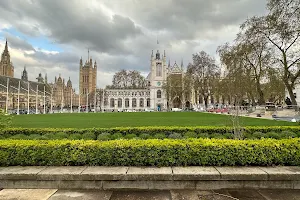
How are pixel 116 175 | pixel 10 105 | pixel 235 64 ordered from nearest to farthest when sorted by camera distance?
pixel 116 175, pixel 235 64, pixel 10 105

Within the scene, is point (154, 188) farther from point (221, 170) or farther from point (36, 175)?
point (36, 175)

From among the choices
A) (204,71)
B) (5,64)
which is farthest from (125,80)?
(5,64)

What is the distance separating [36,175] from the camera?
4.43 meters

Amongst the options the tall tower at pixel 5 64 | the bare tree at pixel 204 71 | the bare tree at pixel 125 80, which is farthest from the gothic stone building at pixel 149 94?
the tall tower at pixel 5 64

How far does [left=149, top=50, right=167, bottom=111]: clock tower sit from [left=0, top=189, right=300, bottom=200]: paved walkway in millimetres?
81990

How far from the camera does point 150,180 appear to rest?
439 cm

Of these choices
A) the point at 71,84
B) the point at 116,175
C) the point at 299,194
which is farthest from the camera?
the point at 71,84

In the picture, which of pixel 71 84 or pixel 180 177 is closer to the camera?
pixel 180 177

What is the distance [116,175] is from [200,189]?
5.98 feet

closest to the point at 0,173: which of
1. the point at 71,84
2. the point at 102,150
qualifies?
the point at 102,150

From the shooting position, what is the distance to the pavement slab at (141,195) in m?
3.95

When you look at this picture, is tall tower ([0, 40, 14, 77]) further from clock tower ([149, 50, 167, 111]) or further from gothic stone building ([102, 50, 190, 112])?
clock tower ([149, 50, 167, 111])

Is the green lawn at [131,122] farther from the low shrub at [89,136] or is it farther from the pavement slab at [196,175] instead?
the low shrub at [89,136]

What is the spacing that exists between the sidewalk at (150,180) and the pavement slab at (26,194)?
144 millimetres
